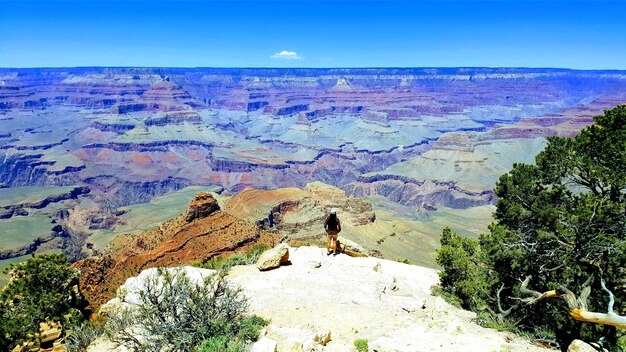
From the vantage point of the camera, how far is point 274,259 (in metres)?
20.7

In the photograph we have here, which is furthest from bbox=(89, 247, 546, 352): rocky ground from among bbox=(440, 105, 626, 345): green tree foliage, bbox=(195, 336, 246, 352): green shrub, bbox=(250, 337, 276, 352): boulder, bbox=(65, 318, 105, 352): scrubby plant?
bbox=(440, 105, 626, 345): green tree foliage

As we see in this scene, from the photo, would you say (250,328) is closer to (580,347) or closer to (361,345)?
(361,345)

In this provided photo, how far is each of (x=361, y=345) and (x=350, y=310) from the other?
11.1ft

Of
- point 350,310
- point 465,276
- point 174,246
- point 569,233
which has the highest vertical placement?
point 569,233

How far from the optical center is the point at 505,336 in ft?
44.4

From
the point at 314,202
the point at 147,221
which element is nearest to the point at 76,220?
the point at 147,221

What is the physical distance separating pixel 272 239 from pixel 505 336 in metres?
38.6

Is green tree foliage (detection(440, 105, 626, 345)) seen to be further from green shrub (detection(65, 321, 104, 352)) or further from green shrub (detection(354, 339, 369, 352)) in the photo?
green shrub (detection(65, 321, 104, 352))

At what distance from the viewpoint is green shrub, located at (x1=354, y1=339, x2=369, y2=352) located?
11.1 m

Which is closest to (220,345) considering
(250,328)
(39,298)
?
(250,328)

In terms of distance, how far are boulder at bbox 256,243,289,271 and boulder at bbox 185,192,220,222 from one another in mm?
32718

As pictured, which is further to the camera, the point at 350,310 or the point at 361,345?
the point at 350,310

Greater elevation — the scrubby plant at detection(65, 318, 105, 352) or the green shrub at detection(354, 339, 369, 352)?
the green shrub at detection(354, 339, 369, 352)

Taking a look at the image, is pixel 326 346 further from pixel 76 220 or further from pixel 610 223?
pixel 76 220
